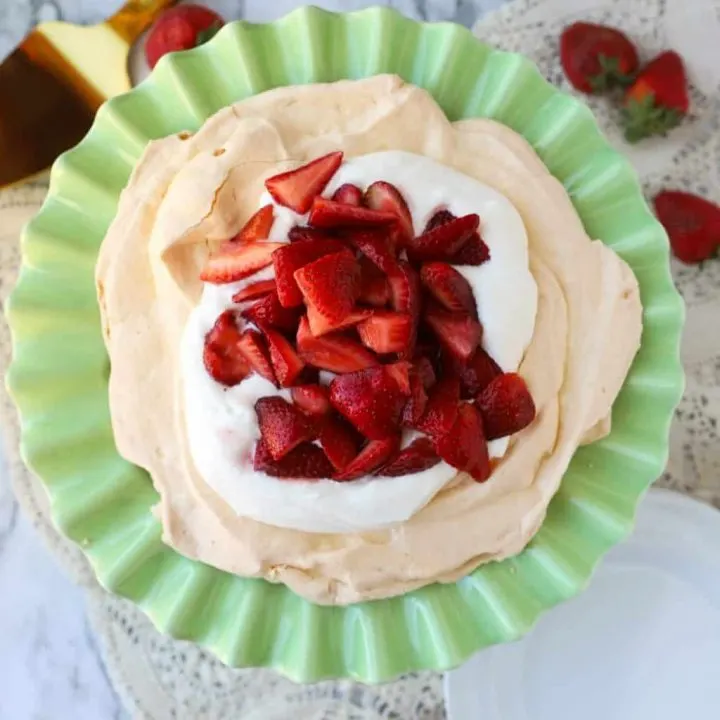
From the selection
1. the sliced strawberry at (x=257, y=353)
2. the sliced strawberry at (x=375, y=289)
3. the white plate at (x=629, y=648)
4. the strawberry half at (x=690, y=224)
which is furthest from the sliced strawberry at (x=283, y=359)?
the strawberry half at (x=690, y=224)

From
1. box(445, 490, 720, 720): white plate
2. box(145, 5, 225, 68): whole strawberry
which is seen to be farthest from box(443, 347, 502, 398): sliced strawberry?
box(145, 5, 225, 68): whole strawberry

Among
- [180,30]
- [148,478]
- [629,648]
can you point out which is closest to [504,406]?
[148,478]

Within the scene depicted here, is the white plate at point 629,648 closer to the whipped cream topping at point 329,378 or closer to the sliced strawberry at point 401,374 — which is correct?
the whipped cream topping at point 329,378

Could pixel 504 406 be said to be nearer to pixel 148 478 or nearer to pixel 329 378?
pixel 329 378

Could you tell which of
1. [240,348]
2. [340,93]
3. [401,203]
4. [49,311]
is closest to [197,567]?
[240,348]

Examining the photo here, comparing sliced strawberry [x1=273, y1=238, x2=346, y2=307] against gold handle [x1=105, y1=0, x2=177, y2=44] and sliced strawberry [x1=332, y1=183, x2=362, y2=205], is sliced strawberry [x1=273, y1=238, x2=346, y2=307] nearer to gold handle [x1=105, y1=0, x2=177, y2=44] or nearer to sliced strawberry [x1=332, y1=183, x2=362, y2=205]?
sliced strawberry [x1=332, y1=183, x2=362, y2=205]

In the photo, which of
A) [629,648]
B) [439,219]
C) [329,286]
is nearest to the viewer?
[329,286]
